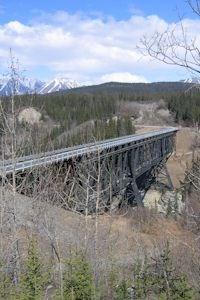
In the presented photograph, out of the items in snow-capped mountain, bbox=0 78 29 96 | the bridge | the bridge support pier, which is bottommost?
the bridge support pier

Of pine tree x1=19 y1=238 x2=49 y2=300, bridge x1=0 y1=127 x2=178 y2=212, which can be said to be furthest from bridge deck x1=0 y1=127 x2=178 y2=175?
pine tree x1=19 y1=238 x2=49 y2=300

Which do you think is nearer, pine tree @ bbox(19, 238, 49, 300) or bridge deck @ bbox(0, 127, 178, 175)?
pine tree @ bbox(19, 238, 49, 300)

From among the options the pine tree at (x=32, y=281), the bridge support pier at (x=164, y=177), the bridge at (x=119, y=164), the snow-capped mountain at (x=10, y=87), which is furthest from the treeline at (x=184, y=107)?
the pine tree at (x=32, y=281)

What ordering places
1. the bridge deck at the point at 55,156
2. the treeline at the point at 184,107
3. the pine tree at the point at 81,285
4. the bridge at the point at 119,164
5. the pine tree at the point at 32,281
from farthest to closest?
1. the treeline at the point at 184,107
2. the bridge at the point at 119,164
3. the bridge deck at the point at 55,156
4. the pine tree at the point at 81,285
5. the pine tree at the point at 32,281

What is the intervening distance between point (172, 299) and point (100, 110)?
118m

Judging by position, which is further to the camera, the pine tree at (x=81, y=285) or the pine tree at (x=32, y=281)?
the pine tree at (x=81, y=285)

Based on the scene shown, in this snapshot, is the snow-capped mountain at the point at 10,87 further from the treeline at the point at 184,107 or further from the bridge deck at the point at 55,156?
the treeline at the point at 184,107

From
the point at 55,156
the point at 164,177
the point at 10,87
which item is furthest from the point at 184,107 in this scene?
the point at 10,87

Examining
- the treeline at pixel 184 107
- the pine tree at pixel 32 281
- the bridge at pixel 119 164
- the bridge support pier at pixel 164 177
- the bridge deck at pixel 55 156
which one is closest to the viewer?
the pine tree at pixel 32 281

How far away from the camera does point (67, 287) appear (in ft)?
31.9

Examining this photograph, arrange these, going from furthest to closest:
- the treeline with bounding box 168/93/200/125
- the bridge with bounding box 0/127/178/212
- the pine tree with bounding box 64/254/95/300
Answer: the treeline with bounding box 168/93/200/125, the bridge with bounding box 0/127/178/212, the pine tree with bounding box 64/254/95/300

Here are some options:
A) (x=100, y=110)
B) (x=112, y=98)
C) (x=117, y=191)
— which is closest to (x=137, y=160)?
(x=117, y=191)

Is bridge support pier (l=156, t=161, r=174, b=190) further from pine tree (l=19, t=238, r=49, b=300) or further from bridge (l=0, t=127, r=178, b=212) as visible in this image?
pine tree (l=19, t=238, r=49, b=300)

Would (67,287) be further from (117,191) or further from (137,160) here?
(137,160)
